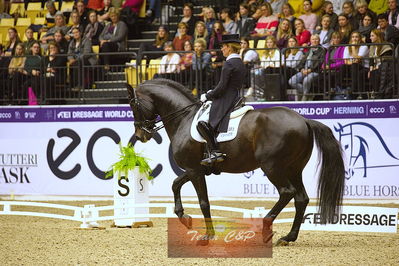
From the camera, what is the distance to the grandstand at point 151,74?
1455cm

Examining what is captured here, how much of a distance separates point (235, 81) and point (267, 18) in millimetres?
7454

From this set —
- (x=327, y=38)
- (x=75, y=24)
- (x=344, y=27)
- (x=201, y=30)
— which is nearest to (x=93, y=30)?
(x=75, y=24)

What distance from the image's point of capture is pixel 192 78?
51.7 feet

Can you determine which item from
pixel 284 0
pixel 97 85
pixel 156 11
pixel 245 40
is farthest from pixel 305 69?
pixel 156 11

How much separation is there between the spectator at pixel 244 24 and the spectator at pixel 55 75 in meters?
3.83

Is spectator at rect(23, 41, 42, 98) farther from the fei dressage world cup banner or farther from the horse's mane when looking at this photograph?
the horse's mane

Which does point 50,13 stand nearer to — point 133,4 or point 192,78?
point 133,4

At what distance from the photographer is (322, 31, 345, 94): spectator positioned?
14.6 metres

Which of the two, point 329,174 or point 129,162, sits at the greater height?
point 129,162

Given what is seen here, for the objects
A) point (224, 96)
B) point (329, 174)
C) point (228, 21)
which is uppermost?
point (228, 21)

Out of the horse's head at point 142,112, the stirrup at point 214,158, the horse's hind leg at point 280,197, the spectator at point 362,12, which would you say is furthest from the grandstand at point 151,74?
the stirrup at point 214,158

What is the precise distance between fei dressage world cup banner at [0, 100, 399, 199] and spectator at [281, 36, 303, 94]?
0.60 m

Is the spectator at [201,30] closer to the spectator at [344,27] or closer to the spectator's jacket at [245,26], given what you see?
the spectator's jacket at [245,26]

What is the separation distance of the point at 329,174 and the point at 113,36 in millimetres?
9703
